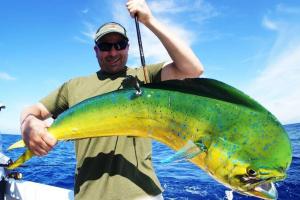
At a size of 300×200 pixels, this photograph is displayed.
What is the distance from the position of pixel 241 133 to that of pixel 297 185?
301 inches

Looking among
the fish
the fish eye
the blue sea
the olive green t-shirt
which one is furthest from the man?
the blue sea

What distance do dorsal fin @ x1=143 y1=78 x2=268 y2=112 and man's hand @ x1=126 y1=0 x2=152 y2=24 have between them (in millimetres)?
566

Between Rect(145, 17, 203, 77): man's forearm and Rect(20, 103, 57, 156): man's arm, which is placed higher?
Rect(145, 17, 203, 77): man's forearm

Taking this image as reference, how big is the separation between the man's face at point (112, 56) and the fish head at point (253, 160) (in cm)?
147

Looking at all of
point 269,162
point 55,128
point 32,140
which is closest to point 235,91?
point 269,162

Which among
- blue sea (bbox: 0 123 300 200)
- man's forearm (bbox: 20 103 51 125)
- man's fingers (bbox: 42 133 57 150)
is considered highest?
man's forearm (bbox: 20 103 51 125)

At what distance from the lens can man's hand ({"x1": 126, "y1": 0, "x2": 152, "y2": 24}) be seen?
212 cm

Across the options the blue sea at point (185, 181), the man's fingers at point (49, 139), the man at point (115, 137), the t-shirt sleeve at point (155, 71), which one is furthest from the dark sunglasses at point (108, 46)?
the blue sea at point (185, 181)

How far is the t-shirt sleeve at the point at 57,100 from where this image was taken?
2.83 m

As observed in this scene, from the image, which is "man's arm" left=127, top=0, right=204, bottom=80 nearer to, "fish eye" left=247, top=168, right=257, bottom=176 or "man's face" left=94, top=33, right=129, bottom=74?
"man's face" left=94, top=33, right=129, bottom=74

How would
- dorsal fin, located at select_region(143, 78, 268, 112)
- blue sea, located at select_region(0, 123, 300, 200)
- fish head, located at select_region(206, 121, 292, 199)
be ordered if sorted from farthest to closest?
blue sea, located at select_region(0, 123, 300, 200) → dorsal fin, located at select_region(143, 78, 268, 112) → fish head, located at select_region(206, 121, 292, 199)

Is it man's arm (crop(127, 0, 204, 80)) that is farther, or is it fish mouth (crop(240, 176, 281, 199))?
man's arm (crop(127, 0, 204, 80))

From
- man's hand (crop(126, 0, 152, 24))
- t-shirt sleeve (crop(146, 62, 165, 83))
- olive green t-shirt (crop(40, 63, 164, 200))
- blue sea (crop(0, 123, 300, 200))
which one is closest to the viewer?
man's hand (crop(126, 0, 152, 24))

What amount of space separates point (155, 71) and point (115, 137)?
62 centimetres
